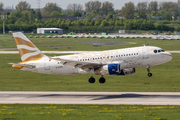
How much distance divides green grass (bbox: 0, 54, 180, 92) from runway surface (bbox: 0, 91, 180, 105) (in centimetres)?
554

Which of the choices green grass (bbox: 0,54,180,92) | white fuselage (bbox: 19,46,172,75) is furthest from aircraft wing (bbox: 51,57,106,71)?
green grass (bbox: 0,54,180,92)

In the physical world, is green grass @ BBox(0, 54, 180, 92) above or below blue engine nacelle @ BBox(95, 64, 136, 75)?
below

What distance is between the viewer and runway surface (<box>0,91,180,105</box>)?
192ft

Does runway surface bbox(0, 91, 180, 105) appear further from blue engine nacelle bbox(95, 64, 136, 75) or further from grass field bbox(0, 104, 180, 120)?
blue engine nacelle bbox(95, 64, 136, 75)

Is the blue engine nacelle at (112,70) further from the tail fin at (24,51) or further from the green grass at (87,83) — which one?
the tail fin at (24,51)

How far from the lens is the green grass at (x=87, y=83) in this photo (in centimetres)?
7434

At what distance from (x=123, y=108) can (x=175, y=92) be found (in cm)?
1991

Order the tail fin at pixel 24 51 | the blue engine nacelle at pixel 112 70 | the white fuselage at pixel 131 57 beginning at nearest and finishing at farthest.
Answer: the blue engine nacelle at pixel 112 70 → the white fuselage at pixel 131 57 → the tail fin at pixel 24 51

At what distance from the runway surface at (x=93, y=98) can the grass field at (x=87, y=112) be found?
3693 millimetres

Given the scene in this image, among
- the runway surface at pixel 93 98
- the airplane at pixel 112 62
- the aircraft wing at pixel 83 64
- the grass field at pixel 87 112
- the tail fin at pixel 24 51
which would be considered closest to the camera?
the grass field at pixel 87 112

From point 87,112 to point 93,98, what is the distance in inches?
492

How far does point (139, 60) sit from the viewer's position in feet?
211

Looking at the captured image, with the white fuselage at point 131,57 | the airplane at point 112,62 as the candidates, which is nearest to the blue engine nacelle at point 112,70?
the airplane at point 112,62

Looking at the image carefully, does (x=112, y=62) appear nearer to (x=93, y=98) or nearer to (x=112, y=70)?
(x=112, y=70)
